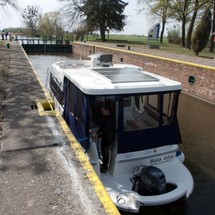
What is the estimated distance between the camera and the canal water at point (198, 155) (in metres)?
6.05

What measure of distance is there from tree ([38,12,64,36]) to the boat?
65.4 m

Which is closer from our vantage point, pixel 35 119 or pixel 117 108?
pixel 117 108

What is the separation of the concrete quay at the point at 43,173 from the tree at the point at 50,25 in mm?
65088

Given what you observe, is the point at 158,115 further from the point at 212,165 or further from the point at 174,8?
the point at 174,8

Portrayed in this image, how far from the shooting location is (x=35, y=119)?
7.18 meters

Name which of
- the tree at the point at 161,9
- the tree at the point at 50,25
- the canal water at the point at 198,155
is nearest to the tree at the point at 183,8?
the tree at the point at 161,9

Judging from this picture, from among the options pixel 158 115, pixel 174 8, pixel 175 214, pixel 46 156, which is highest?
pixel 174 8

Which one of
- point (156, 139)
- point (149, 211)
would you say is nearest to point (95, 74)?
point (156, 139)

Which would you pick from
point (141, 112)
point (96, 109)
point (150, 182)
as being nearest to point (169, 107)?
point (141, 112)

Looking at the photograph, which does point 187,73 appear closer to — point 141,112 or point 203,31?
point 203,31

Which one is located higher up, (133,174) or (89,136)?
(89,136)

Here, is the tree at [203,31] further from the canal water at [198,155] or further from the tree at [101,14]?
the tree at [101,14]

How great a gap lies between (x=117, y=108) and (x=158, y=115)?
102 centimetres

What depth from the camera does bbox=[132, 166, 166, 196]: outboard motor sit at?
534 centimetres
